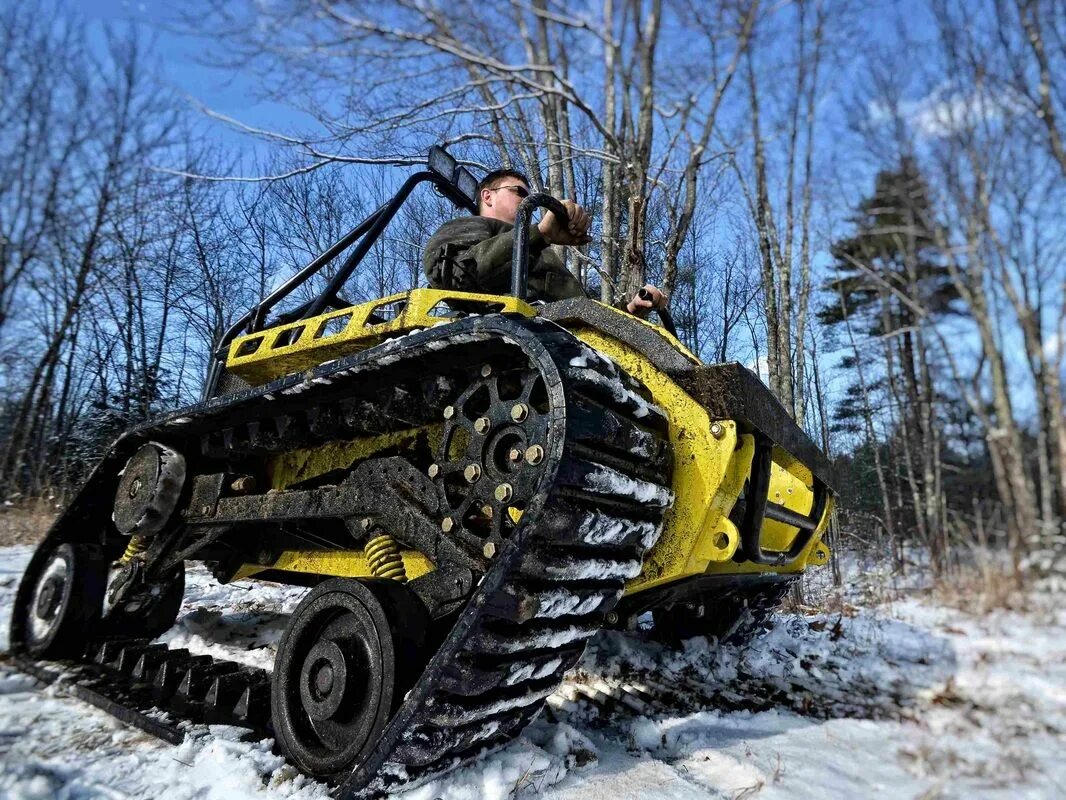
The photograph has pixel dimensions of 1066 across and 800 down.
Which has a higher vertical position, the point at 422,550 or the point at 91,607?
the point at 422,550

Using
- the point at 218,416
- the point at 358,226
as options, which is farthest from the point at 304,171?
the point at 218,416

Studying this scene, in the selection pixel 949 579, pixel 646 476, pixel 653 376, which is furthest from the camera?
pixel 653 376

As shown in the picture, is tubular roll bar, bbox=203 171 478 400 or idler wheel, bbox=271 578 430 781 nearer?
idler wheel, bbox=271 578 430 781

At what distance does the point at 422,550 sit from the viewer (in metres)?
2.12

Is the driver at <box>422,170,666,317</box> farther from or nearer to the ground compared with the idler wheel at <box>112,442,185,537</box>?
farther from the ground

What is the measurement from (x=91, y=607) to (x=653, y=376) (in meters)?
3.19

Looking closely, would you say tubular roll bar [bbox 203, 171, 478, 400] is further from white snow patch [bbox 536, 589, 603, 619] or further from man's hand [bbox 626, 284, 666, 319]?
white snow patch [bbox 536, 589, 603, 619]

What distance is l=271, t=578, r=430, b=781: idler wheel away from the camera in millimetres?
1874

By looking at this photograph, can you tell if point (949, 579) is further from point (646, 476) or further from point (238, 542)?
point (238, 542)

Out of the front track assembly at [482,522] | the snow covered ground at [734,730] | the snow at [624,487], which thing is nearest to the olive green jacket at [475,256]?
the front track assembly at [482,522]

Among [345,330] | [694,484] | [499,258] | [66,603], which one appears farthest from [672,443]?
[66,603]

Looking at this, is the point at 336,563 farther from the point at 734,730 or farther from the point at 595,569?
the point at 734,730

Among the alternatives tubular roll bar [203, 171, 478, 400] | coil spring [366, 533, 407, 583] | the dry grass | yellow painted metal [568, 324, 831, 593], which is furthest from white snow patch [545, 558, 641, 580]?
the dry grass

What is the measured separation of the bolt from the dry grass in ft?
20.1
